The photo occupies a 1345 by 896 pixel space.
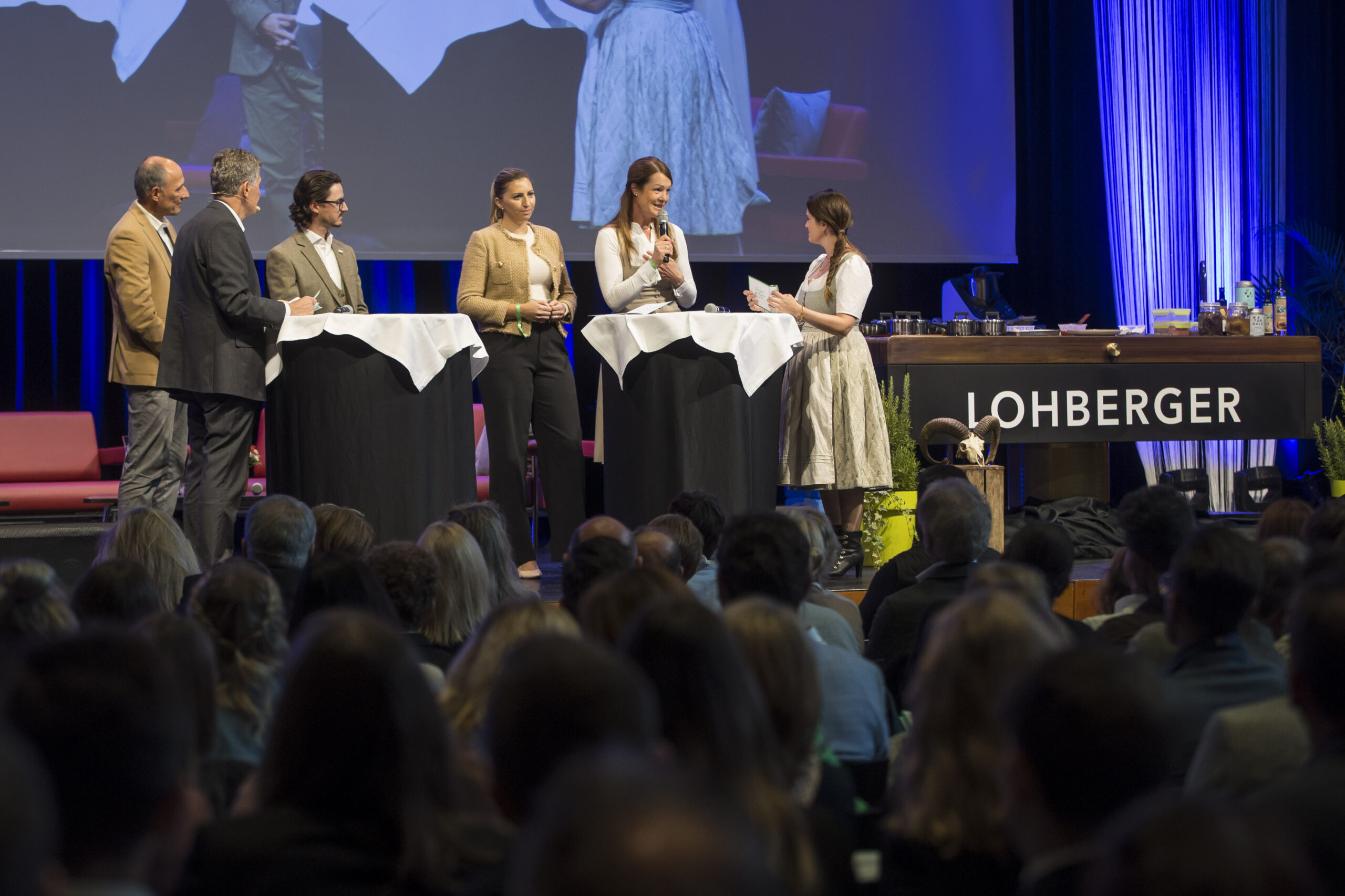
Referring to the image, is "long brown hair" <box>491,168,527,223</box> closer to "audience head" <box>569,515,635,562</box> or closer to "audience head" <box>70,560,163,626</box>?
"audience head" <box>569,515,635,562</box>

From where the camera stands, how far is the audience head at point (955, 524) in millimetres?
2818

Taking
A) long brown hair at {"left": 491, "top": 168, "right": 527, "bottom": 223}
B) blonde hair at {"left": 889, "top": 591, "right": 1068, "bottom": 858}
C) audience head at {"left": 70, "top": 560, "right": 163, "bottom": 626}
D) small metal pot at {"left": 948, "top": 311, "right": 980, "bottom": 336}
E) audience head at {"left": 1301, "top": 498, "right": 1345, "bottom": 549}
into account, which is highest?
long brown hair at {"left": 491, "top": 168, "right": 527, "bottom": 223}

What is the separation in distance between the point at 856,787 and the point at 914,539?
303cm

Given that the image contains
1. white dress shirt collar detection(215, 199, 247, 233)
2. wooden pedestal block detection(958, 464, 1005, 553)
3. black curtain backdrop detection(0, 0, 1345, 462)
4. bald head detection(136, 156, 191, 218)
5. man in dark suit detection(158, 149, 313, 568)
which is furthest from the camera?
black curtain backdrop detection(0, 0, 1345, 462)

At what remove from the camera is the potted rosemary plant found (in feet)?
16.0

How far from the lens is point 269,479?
4.16 meters

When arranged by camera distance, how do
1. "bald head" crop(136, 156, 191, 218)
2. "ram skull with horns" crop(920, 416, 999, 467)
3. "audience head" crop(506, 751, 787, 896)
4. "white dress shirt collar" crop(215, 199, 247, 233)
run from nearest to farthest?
"audience head" crop(506, 751, 787, 896) < "white dress shirt collar" crop(215, 199, 247, 233) < "bald head" crop(136, 156, 191, 218) < "ram skull with horns" crop(920, 416, 999, 467)

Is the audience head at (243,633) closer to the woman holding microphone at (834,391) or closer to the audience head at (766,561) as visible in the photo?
the audience head at (766,561)

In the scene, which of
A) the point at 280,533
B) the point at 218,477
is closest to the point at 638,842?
the point at 280,533

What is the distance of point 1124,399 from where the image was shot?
19.8 ft

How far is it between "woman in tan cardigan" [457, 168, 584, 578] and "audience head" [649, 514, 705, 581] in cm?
140

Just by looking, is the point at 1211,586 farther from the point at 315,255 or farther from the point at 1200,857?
the point at 315,255

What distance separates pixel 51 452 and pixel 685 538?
14.1ft

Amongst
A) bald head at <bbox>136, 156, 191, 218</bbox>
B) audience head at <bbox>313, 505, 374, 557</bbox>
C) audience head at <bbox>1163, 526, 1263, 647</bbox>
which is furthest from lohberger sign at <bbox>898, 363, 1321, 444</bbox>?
audience head at <bbox>1163, 526, 1263, 647</bbox>
